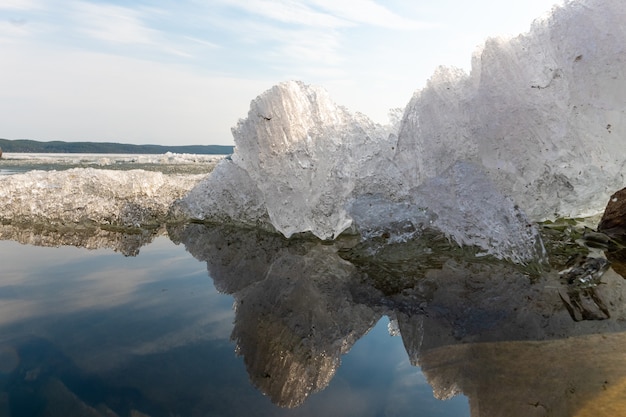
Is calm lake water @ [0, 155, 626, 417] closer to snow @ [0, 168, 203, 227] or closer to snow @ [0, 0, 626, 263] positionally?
snow @ [0, 0, 626, 263]

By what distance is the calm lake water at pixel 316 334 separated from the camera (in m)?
1.73

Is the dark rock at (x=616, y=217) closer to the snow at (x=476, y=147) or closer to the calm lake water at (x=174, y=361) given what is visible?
the snow at (x=476, y=147)

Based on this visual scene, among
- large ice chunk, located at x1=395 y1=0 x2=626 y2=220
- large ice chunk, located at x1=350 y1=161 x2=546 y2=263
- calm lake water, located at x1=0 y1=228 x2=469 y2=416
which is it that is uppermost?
large ice chunk, located at x1=395 y1=0 x2=626 y2=220

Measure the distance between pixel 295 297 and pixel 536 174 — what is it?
2382 millimetres

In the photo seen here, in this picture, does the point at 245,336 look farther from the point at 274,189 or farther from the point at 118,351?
the point at 274,189

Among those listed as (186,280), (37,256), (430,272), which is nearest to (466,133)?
(430,272)

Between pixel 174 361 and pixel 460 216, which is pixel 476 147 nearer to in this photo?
pixel 460 216

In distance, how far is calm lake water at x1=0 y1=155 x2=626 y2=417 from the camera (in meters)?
1.73

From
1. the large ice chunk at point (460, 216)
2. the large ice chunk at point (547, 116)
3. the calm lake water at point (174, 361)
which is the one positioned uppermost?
the large ice chunk at point (547, 116)

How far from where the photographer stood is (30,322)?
244 cm

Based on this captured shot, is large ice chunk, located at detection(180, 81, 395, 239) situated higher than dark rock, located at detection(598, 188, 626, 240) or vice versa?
large ice chunk, located at detection(180, 81, 395, 239)

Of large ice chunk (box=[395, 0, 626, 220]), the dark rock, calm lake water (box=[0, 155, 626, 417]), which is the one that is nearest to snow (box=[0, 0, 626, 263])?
large ice chunk (box=[395, 0, 626, 220])

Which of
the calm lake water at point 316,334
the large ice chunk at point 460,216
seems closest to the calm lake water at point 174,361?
the calm lake water at point 316,334

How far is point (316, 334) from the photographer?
2346 millimetres
